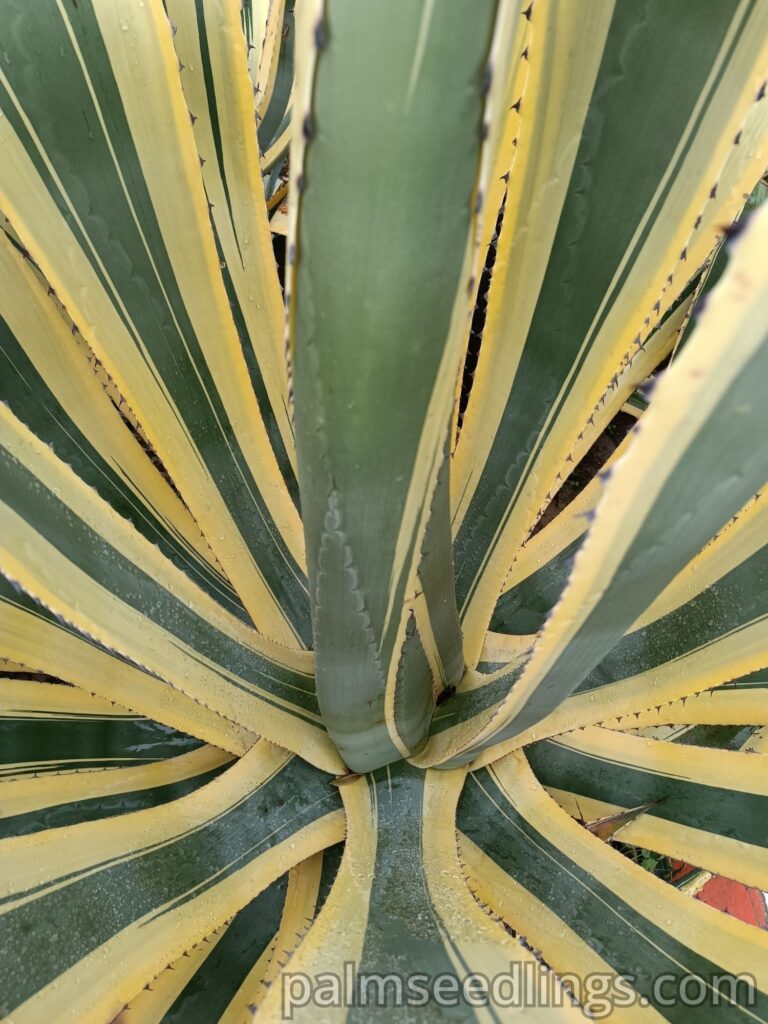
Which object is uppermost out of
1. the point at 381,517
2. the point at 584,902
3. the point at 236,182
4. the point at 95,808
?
the point at 236,182

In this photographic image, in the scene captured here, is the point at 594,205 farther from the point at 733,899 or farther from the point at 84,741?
the point at 733,899

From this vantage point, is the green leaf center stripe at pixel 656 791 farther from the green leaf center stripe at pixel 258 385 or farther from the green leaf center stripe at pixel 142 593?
the green leaf center stripe at pixel 258 385

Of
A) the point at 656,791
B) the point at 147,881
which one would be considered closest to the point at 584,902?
the point at 656,791

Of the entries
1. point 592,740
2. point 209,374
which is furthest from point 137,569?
point 592,740

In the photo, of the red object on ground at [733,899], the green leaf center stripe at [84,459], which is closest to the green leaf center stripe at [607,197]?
the green leaf center stripe at [84,459]

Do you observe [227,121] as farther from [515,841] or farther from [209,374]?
[515,841]

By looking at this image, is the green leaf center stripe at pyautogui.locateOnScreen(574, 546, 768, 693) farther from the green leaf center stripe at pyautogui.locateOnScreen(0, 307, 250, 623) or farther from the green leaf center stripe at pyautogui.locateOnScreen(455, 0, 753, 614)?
the green leaf center stripe at pyautogui.locateOnScreen(0, 307, 250, 623)
